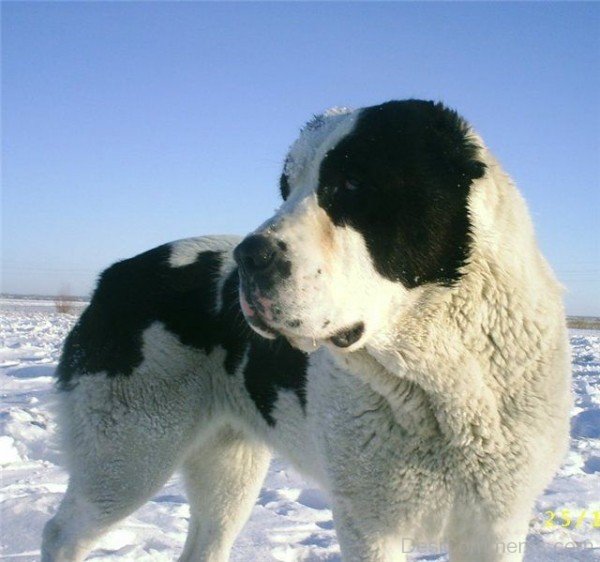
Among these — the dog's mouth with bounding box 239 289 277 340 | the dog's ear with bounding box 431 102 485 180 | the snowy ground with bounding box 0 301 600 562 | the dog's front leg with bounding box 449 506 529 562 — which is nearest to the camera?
the dog's mouth with bounding box 239 289 277 340

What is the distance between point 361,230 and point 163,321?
1819 millimetres

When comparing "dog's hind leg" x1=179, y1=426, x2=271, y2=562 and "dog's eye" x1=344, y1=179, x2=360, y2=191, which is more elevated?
"dog's eye" x1=344, y1=179, x2=360, y2=191

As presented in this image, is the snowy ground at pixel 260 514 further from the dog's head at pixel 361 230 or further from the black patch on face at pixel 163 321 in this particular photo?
the dog's head at pixel 361 230

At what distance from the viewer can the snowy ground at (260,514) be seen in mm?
3520

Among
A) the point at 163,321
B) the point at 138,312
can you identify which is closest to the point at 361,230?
the point at 163,321

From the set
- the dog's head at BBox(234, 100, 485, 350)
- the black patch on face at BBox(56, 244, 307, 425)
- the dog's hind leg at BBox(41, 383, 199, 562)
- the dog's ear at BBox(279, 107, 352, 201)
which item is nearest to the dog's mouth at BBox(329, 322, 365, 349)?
the dog's head at BBox(234, 100, 485, 350)

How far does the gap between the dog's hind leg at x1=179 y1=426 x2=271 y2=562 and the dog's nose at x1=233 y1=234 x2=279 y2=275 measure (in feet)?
6.27

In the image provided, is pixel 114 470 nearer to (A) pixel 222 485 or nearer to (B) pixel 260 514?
(A) pixel 222 485

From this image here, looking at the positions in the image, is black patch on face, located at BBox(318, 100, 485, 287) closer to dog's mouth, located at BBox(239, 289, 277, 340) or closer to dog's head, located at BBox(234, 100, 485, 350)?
dog's head, located at BBox(234, 100, 485, 350)

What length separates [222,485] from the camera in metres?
3.79

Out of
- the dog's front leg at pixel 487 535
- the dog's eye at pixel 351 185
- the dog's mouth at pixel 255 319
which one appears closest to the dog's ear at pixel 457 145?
the dog's eye at pixel 351 185

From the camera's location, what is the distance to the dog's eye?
2070 millimetres

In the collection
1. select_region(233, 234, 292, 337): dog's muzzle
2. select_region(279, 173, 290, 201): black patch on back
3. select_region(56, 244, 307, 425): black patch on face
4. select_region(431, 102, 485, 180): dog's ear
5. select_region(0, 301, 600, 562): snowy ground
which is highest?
select_region(431, 102, 485, 180): dog's ear

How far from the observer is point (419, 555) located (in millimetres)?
3424
